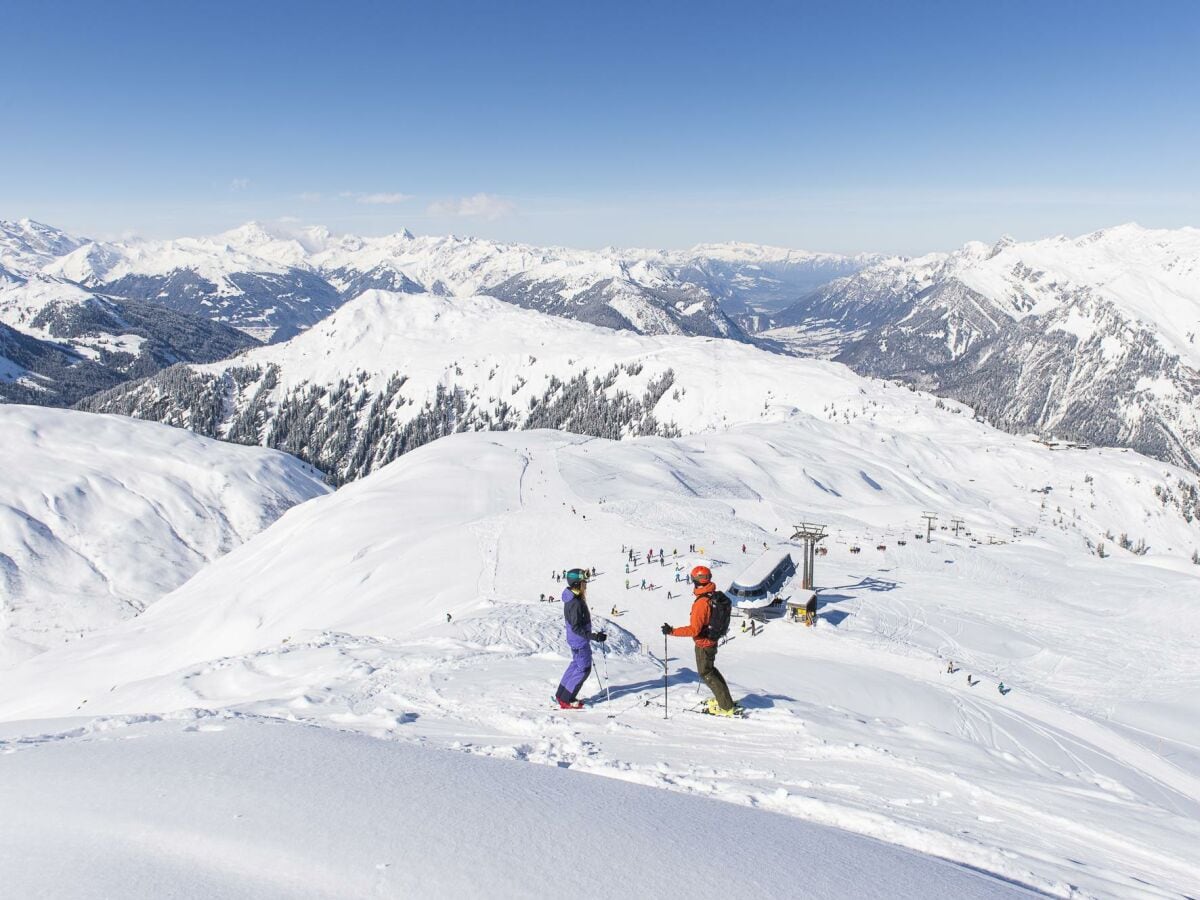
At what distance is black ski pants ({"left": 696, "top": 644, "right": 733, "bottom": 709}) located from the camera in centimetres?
1309

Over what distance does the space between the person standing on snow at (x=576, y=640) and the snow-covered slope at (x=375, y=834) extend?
15.7ft

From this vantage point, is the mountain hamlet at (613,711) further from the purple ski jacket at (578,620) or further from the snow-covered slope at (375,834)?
the purple ski jacket at (578,620)

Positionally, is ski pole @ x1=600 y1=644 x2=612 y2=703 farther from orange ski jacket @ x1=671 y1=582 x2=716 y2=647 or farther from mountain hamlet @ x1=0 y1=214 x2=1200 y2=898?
orange ski jacket @ x1=671 y1=582 x2=716 y2=647

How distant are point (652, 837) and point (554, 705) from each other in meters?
7.48

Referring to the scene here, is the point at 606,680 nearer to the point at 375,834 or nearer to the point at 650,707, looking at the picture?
the point at 650,707

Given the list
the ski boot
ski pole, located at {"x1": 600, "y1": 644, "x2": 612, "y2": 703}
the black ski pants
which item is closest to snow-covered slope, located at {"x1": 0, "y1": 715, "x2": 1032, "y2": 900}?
the black ski pants

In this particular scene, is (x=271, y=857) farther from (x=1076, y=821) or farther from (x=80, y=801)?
(x=1076, y=821)

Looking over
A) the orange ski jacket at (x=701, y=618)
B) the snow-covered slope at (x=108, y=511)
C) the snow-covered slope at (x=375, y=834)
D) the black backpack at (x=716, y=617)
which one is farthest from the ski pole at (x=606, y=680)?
the snow-covered slope at (x=108, y=511)

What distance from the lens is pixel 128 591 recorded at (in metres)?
90.8

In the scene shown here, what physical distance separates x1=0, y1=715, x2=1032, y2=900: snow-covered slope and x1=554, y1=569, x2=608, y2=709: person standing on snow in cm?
479

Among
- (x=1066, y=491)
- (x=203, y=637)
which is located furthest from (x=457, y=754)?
(x=1066, y=491)

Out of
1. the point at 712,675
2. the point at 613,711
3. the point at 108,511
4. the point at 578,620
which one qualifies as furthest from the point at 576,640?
the point at 108,511

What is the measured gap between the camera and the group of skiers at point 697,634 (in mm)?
13023

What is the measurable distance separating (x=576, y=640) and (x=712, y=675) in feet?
9.13
